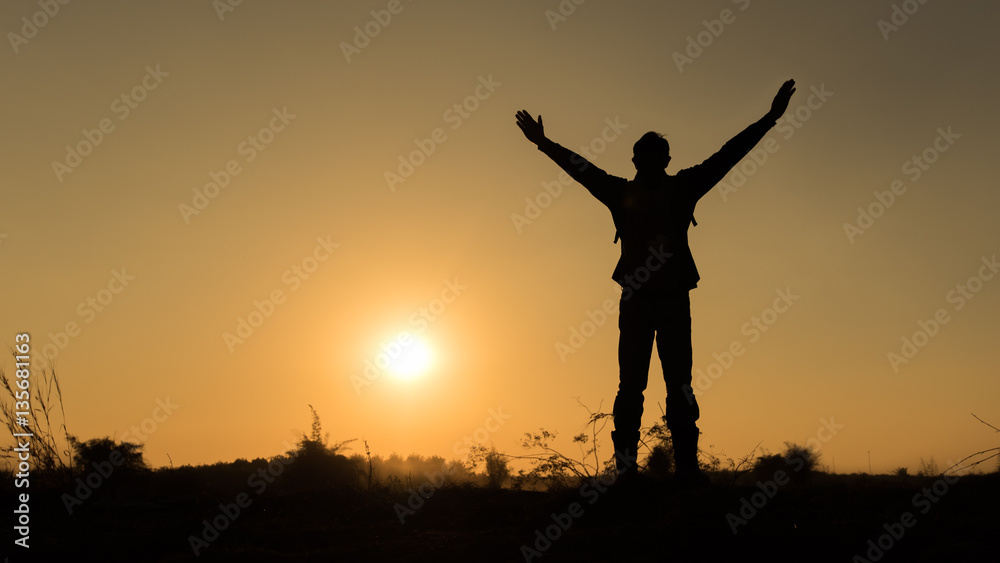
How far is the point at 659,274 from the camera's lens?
5457mm

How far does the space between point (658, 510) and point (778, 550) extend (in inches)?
36.4

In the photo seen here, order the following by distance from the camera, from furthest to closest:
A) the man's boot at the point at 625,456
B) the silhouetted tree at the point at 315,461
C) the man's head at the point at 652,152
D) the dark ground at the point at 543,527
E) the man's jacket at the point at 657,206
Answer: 1. the silhouetted tree at the point at 315,461
2. the man's head at the point at 652,152
3. the man's jacket at the point at 657,206
4. the man's boot at the point at 625,456
5. the dark ground at the point at 543,527

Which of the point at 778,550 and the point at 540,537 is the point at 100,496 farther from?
the point at 778,550

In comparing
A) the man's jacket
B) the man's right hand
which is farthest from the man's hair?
the man's right hand

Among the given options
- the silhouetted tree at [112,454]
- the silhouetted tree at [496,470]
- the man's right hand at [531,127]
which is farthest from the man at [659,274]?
the silhouetted tree at [112,454]

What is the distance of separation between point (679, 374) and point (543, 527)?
5.21 feet

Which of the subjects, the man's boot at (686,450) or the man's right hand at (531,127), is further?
the man's right hand at (531,127)

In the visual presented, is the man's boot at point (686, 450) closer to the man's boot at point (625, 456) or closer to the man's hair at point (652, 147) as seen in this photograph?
the man's boot at point (625, 456)

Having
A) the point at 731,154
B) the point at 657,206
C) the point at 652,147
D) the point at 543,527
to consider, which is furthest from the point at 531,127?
the point at 543,527

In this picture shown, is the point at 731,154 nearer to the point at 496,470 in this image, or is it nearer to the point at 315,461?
the point at 496,470

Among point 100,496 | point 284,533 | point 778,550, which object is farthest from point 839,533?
point 100,496

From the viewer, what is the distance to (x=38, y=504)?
6.62m

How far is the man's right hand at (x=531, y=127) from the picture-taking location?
5.97 meters

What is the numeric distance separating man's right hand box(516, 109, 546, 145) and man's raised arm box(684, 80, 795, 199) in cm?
125
